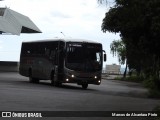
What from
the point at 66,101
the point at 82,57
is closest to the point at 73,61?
the point at 82,57

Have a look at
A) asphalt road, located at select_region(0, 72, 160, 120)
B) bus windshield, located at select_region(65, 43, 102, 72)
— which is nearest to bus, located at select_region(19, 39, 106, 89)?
bus windshield, located at select_region(65, 43, 102, 72)

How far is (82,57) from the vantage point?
34656mm

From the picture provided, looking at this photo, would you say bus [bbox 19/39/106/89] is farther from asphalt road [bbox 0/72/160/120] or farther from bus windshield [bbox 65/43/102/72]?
asphalt road [bbox 0/72/160/120]

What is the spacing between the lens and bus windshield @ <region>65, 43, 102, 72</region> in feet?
113

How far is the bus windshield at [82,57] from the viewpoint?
113 ft

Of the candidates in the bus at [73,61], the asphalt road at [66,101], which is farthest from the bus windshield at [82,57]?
the asphalt road at [66,101]

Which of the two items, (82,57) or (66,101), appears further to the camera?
(82,57)

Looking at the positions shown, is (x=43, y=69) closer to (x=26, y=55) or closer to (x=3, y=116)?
(x=26, y=55)

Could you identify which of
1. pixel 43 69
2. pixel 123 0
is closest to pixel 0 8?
pixel 43 69

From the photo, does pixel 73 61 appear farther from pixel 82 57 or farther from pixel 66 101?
pixel 66 101

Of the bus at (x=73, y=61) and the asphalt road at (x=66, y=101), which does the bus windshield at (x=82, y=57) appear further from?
the asphalt road at (x=66, y=101)

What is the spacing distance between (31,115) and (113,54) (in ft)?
298

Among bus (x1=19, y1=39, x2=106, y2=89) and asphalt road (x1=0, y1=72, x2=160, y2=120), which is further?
bus (x1=19, y1=39, x2=106, y2=89)

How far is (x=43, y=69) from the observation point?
37781mm
